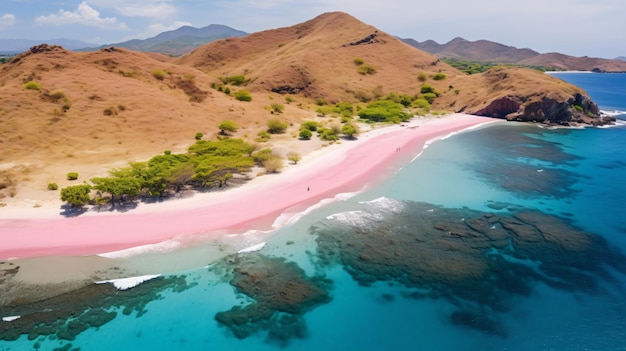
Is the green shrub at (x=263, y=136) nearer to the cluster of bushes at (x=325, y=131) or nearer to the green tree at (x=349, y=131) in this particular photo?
the cluster of bushes at (x=325, y=131)

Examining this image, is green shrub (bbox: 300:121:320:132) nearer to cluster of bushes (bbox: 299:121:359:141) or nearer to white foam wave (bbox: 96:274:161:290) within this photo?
cluster of bushes (bbox: 299:121:359:141)

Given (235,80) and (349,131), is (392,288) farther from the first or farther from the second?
(235,80)

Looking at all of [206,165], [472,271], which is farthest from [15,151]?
[472,271]

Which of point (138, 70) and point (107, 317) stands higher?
point (138, 70)

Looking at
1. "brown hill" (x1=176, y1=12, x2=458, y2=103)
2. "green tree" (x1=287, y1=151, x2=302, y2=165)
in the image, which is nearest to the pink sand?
"green tree" (x1=287, y1=151, x2=302, y2=165)

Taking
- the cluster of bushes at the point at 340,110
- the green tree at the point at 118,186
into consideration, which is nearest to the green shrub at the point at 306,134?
the cluster of bushes at the point at 340,110

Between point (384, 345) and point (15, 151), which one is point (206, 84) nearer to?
point (15, 151)
